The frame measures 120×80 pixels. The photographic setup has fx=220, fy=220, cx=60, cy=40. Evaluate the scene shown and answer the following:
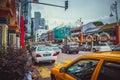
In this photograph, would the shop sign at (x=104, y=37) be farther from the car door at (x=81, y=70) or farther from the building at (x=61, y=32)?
the building at (x=61, y=32)

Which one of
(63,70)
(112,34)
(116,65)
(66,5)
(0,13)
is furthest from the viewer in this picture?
(112,34)

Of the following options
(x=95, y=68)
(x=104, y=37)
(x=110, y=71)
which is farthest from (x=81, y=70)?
(x=104, y=37)

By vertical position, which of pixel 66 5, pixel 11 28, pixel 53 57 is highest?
pixel 66 5

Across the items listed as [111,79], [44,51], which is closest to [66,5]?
[44,51]

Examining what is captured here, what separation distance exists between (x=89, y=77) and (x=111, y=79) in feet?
2.05

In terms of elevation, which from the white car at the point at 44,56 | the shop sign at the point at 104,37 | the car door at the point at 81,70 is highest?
the shop sign at the point at 104,37

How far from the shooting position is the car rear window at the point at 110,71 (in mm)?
3517

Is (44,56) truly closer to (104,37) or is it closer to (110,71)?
(110,71)

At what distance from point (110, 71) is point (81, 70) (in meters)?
1.21

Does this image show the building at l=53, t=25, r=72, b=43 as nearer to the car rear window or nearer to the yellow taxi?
the yellow taxi

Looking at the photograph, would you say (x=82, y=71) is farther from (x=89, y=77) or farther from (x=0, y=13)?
(x=0, y=13)

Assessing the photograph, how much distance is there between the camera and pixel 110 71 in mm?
3670

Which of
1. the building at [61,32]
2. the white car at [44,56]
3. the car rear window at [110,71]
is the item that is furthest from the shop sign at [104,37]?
the building at [61,32]

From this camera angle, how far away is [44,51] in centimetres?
1669
